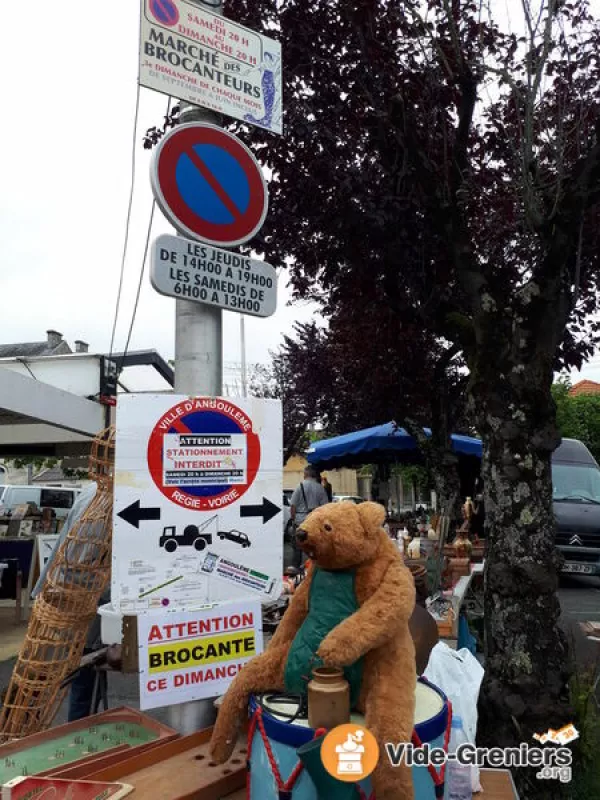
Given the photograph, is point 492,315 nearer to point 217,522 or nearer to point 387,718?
point 217,522

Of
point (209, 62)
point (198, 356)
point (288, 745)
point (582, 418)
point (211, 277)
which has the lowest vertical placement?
point (288, 745)

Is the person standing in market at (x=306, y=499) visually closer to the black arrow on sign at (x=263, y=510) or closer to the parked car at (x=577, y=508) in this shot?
the parked car at (x=577, y=508)

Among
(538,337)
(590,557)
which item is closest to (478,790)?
(538,337)

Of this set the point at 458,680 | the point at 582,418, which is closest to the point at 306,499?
the point at 458,680

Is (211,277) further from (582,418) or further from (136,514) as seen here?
(582,418)

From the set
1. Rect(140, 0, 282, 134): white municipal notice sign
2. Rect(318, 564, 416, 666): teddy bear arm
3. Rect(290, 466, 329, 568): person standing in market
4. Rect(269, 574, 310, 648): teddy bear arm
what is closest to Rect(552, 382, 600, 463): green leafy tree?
Rect(290, 466, 329, 568): person standing in market

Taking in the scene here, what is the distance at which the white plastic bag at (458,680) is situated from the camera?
299cm

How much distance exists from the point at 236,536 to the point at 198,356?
708mm

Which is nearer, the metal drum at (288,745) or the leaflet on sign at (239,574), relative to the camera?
Result: the metal drum at (288,745)

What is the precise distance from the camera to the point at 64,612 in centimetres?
283

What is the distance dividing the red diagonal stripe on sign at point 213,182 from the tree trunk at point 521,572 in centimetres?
192

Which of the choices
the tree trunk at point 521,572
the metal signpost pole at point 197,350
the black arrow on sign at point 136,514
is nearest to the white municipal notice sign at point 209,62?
the metal signpost pole at point 197,350

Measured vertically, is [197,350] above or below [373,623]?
above

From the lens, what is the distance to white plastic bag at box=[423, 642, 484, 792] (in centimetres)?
299
